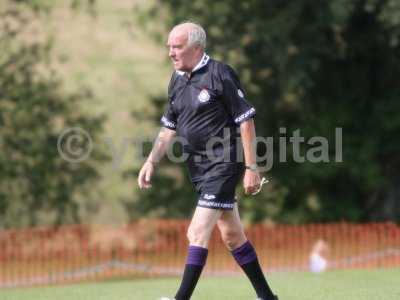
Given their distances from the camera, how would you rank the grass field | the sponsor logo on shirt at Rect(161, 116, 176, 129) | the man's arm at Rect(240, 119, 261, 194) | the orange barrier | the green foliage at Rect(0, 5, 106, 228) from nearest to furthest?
the man's arm at Rect(240, 119, 261, 194), the sponsor logo on shirt at Rect(161, 116, 176, 129), the grass field, the orange barrier, the green foliage at Rect(0, 5, 106, 228)

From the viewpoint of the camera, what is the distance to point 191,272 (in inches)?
253

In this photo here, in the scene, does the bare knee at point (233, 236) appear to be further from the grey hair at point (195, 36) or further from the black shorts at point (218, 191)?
the grey hair at point (195, 36)

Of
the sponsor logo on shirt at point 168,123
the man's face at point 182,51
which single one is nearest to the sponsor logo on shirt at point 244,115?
the man's face at point 182,51

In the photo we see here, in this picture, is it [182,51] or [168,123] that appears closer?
[182,51]

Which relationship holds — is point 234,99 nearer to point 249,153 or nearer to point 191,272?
point 249,153

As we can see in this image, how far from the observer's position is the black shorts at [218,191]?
645cm

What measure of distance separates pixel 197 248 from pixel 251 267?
1.68 ft

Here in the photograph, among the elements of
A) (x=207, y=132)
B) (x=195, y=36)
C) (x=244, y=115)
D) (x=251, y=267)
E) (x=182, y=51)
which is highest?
(x=195, y=36)

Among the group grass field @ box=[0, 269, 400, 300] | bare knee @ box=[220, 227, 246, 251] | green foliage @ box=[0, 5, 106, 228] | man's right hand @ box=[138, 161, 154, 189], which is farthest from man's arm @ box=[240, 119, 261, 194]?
green foliage @ box=[0, 5, 106, 228]

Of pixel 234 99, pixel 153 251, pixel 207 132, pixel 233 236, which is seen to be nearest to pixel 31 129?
pixel 153 251

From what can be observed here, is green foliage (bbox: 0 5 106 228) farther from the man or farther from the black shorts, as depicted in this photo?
the black shorts

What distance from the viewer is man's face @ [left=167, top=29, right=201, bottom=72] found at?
252 inches

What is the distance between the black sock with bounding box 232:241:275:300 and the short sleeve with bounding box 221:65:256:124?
0.97 metres

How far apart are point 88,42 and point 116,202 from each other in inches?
320
